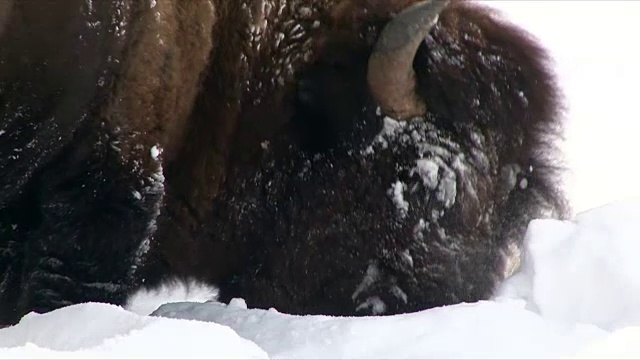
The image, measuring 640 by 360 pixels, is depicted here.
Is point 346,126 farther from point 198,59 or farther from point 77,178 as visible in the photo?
point 77,178

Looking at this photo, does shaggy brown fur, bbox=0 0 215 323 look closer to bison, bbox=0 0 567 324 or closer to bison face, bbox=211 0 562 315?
bison, bbox=0 0 567 324

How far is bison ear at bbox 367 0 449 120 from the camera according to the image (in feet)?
7.07

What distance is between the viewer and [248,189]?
237cm

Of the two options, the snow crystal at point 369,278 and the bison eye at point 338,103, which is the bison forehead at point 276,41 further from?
the snow crystal at point 369,278

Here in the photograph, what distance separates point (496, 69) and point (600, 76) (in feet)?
7.03

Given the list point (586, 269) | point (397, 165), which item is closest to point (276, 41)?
point (397, 165)

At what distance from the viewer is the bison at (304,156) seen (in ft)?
7.31

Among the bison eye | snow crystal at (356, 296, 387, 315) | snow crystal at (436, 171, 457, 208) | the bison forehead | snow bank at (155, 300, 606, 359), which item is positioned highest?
the bison forehead

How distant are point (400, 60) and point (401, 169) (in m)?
0.26

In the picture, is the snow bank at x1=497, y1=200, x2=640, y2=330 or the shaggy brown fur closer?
the snow bank at x1=497, y1=200, x2=640, y2=330

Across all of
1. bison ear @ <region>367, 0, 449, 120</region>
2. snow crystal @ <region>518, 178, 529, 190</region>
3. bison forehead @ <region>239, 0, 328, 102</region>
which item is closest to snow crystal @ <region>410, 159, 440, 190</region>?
bison ear @ <region>367, 0, 449, 120</region>

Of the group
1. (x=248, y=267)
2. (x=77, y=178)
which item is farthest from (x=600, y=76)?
(x=77, y=178)

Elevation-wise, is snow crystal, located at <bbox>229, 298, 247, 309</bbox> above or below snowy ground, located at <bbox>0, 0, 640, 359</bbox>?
below

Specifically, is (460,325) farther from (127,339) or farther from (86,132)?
(86,132)
